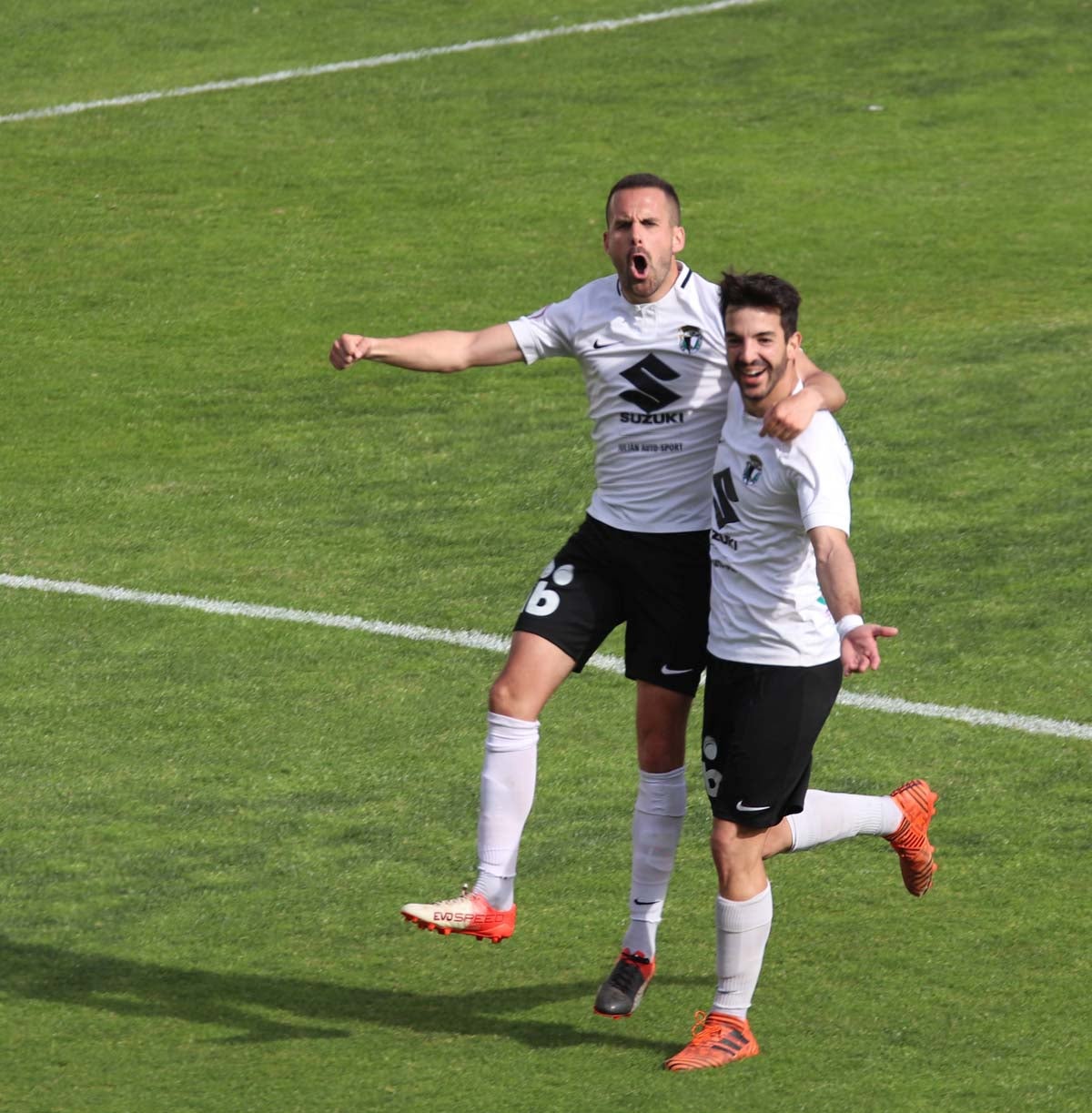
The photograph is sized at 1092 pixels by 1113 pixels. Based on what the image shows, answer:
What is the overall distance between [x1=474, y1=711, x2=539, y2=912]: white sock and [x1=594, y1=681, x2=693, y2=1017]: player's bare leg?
341 mm

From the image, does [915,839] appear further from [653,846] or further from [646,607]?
[646,607]

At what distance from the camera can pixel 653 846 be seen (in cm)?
612

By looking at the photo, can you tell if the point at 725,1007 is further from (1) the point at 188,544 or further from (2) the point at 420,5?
(2) the point at 420,5

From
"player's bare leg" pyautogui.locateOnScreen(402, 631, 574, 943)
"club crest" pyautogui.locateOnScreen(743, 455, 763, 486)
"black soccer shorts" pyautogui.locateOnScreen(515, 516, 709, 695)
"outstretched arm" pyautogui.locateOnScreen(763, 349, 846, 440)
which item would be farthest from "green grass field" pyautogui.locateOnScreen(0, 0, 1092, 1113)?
"outstretched arm" pyautogui.locateOnScreen(763, 349, 846, 440)

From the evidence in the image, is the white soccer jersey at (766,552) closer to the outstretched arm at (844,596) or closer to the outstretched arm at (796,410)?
the outstretched arm at (796,410)

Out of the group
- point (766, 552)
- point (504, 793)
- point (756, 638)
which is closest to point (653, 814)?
point (504, 793)

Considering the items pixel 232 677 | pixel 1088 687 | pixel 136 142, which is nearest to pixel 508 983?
pixel 232 677

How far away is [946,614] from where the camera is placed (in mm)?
9492

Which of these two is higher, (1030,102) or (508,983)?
(1030,102)

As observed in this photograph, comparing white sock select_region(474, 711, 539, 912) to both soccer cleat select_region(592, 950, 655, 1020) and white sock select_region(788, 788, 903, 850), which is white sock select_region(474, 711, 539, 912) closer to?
soccer cleat select_region(592, 950, 655, 1020)

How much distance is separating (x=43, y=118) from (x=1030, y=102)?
341 inches

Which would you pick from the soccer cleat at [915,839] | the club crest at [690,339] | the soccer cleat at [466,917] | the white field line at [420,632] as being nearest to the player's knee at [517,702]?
the soccer cleat at [466,917]

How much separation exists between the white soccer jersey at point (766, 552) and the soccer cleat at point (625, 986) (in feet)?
3.31

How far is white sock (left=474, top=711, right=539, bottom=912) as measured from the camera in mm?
6039
